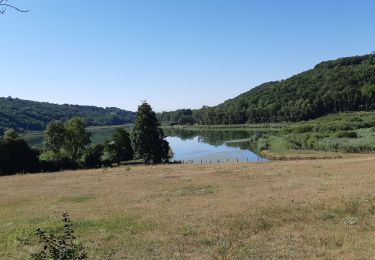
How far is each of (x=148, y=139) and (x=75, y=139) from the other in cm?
2501

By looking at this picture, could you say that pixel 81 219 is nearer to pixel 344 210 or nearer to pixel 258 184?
pixel 344 210

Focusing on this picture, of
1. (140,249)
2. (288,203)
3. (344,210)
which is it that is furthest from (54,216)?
(344,210)

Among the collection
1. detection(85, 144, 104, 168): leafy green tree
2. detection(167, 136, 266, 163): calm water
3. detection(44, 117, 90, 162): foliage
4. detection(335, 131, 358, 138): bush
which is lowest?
detection(167, 136, 266, 163): calm water

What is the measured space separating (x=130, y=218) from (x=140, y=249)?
7.94m

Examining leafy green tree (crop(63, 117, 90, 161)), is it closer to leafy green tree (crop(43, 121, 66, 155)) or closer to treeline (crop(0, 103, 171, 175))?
treeline (crop(0, 103, 171, 175))

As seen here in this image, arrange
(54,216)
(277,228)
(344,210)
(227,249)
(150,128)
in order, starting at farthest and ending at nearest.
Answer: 1. (150,128)
2. (54,216)
3. (344,210)
4. (277,228)
5. (227,249)

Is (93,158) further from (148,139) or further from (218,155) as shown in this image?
(218,155)

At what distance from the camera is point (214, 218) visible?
24.7 m

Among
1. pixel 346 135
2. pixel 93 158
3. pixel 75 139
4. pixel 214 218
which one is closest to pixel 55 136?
pixel 75 139

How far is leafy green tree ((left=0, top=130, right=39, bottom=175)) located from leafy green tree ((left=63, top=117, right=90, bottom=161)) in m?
18.9

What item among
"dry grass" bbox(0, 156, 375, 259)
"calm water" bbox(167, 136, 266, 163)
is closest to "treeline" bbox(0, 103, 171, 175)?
"calm water" bbox(167, 136, 266, 163)

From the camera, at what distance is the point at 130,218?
26.9m

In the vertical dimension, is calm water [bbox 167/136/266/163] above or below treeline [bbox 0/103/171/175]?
below

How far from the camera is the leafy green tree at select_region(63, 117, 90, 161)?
357 ft
